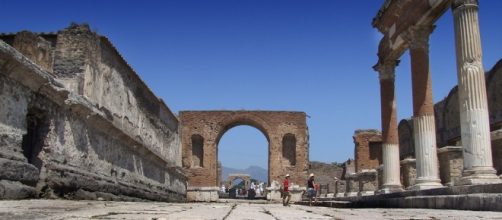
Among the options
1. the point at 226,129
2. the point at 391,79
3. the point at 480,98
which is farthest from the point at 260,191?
the point at 480,98

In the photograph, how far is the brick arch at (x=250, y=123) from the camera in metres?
30.4

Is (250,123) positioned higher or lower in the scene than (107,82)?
higher

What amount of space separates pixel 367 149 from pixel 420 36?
16.9 meters

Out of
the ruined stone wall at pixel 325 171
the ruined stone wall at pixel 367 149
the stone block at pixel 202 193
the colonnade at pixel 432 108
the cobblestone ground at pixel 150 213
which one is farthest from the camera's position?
the ruined stone wall at pixel 325 171

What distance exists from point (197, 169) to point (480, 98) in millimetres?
22086

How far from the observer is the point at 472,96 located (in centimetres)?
1038

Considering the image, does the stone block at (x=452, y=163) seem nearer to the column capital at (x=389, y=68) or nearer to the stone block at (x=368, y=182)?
the column capital at (x=389, y=68)

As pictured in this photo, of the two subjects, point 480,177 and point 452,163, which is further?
point 452,163

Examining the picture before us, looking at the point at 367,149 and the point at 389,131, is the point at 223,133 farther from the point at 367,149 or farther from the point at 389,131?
the point at 389,131

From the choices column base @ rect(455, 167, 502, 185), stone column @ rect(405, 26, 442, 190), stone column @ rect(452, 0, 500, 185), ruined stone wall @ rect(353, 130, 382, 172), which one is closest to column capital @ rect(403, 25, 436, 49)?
stone column @ rect(405, 26, 442, 190)

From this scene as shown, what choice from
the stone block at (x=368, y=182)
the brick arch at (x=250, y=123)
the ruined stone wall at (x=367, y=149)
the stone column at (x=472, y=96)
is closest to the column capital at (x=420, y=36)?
the stone column at (x=472, y=96)

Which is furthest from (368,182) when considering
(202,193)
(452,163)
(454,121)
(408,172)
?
(202,193)

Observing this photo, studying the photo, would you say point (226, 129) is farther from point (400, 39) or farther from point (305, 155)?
point (400, 39)

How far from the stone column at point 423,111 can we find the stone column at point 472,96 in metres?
2.13
